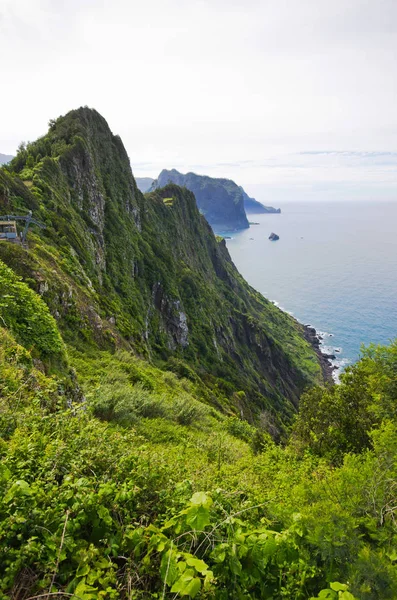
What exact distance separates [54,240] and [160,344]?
24.7 metres

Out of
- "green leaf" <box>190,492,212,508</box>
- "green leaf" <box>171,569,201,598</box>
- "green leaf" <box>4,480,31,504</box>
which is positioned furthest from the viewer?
"green leaf" <box>190,492,212,508</box>

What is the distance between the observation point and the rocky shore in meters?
99.7

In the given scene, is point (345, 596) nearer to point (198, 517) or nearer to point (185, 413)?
point (198, 517)

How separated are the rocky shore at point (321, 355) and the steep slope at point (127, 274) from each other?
3121mm

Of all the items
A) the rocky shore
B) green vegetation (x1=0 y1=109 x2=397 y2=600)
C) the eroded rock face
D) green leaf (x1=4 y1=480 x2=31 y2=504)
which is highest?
green leaf (x1=4 y1=480 x2=31 y2=504)

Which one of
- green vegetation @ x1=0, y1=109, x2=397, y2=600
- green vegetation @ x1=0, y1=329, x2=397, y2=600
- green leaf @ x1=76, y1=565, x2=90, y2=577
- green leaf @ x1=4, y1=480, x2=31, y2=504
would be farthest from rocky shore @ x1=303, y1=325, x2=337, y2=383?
green leaf @ x1=4, y1=480, x2=31, y2=504

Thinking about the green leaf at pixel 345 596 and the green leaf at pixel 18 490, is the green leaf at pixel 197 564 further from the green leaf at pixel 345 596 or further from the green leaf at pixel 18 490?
the green leaf at pixel 18 490

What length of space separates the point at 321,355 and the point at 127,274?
8480cm

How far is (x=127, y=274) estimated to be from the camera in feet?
167

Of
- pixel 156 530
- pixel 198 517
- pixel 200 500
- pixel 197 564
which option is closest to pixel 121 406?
pixel 156 530

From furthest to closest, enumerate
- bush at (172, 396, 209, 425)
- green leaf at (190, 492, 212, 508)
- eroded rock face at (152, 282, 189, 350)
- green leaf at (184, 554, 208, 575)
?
eroded rock face at (152, 282, 189, 350), bush at (172, 396, 209, 425), green leaf at (190, 492, 212, 508), green leaf at (184, 554, 208, 575)

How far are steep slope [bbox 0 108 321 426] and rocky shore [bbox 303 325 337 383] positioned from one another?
3.12 metres

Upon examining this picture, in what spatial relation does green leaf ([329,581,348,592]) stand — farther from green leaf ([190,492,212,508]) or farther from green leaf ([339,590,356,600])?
green leaf ([190,492,212,508])

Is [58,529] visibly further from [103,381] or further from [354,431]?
[354,431]
